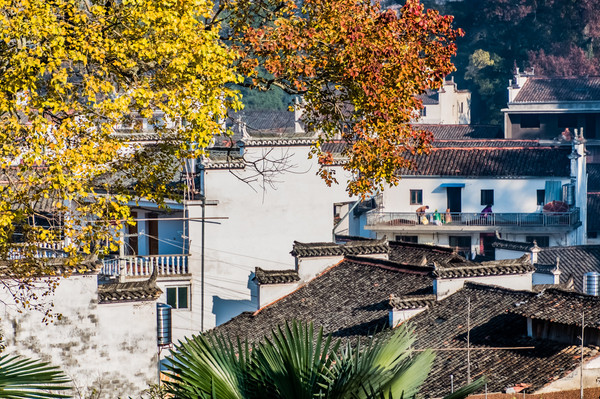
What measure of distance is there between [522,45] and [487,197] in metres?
43.6

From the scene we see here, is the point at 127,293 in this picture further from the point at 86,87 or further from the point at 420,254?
the point at 86,87

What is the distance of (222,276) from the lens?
1431 inches

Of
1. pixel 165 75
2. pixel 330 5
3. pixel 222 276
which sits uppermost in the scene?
pixel 330 5

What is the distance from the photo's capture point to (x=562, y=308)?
813 inches

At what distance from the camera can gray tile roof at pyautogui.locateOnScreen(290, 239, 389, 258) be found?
2942 cm

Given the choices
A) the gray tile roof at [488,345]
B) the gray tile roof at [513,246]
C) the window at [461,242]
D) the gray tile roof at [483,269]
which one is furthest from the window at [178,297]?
the window at [461,242]

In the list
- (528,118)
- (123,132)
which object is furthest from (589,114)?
(123,132)

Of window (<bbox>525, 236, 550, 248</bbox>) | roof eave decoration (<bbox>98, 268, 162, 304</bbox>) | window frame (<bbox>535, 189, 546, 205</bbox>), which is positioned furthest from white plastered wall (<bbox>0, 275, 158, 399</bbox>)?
window (<bbox>525, 236, 550, 248</bbox>)

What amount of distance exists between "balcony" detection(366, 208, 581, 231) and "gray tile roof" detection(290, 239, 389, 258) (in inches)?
1137

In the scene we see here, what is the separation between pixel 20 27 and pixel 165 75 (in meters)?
2.10

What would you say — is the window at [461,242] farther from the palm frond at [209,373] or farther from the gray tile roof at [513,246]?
the palm frond at [209,373]

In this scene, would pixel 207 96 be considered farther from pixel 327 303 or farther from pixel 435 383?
pixel 327 303

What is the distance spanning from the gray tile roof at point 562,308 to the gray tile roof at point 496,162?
1441 inches

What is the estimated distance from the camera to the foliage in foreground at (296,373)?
31.3ft
